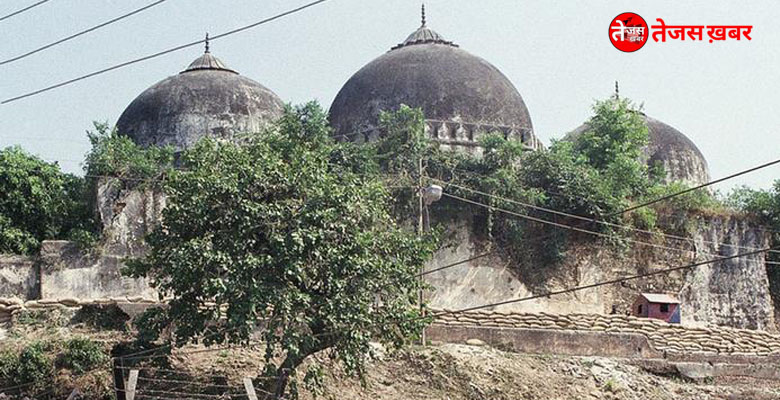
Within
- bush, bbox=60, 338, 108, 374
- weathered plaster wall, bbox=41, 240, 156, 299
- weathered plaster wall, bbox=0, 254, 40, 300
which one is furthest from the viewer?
weathered plaster wall, bbox=41, 240, 156, 299

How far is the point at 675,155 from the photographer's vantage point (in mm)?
30125

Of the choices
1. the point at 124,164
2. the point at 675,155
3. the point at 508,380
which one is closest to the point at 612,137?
the point at 675,155

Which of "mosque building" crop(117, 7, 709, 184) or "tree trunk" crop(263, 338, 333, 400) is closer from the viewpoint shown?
"tree trunk" crop(263, 338, 333, 400)

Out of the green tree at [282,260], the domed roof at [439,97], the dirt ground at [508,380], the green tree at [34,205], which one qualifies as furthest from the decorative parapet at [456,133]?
the green tree at [282,260]

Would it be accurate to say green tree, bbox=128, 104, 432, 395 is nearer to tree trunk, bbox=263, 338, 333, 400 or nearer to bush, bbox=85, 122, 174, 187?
tree trunk, bbox=263, 338, 333, 400

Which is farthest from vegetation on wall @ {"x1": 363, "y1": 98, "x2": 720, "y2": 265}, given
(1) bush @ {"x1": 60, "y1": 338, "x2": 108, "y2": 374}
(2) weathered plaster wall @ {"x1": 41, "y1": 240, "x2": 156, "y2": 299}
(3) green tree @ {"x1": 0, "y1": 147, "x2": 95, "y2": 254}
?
(1) bush @ {"x1": 60, "y1": 338, "x2": 108, "y2": 374}

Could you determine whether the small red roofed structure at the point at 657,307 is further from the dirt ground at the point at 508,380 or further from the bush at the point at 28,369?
the bush at the point at 28,369

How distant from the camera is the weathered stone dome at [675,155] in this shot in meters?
29.8

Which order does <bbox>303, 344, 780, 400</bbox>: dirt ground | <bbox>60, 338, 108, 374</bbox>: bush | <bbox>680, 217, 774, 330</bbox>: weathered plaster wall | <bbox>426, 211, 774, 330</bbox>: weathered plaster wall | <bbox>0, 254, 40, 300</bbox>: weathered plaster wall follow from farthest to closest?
1. <bbox>680, 217, 774, 330</bbox>: weathered plaster wall
2. <bbox>426, 211, 774, 330</bbox>: weathered plaster wall
3. <bbox>0, 254, 40, 300</bbox>: weathered plaster wall
4. <bbox>303, 344, 780, 400</bbox>: dirt ground
5. <bbox>60, 338, 108, 374</bbox>: bush

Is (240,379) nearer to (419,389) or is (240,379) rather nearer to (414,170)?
(419,389)

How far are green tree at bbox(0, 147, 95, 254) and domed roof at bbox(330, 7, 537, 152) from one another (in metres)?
6.62

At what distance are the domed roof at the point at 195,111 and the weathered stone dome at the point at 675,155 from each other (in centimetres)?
866

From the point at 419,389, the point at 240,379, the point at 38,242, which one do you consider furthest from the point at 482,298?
the point at 38,242

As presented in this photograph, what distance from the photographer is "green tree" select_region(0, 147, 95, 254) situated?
21.1m
